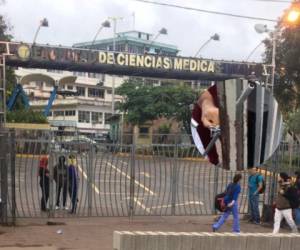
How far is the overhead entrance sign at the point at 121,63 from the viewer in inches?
929

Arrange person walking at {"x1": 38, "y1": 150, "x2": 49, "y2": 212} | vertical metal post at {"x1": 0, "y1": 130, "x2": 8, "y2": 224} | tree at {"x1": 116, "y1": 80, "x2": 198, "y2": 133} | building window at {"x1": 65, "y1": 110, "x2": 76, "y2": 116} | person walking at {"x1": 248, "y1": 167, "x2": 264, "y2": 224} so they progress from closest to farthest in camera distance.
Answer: vertical metal post at {"x1": 0, "y1": 130, "x2": 8, "y2": 224}, person walking at {"x1": 38, "y1": 150, "x2": 49, "y2": 212}, person walking at {"x1": 248, "y1": 167, "x2": 264, "y2": 224}, tree at {"x1": 116, "y1": 80, "x2": 198, "y2": 133}, building window at {"x1": 65, "y1": 110, "x2": 76, "y2": 116}

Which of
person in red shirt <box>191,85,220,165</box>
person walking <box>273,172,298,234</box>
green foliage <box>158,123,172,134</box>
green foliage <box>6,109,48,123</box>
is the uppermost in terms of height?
green foliage <box>6,109,48,123</box>

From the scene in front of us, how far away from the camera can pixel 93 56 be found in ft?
80.7

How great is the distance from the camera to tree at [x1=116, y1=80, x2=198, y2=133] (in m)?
48.8

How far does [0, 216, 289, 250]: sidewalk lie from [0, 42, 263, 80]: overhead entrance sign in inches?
426

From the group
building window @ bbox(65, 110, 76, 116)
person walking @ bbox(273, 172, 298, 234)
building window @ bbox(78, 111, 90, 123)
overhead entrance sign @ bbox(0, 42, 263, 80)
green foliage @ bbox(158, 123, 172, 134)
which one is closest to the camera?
person walking @ bbox(273, 172, 298, 234)

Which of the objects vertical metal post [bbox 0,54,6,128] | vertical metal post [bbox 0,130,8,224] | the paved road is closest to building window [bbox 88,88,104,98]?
vertical metal post [bbox 0,54,6,128]

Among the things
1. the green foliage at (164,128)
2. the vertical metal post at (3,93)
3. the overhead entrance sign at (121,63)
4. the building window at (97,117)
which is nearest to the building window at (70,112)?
the building window at (97,117)

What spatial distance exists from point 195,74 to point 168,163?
37.2 feet

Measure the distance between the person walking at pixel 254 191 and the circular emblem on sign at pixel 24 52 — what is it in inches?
484

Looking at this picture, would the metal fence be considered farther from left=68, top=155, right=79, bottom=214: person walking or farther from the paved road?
left=68, top=155, right=79, bottom=214: person walking

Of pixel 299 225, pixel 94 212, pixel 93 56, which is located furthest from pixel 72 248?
pixel 93 56

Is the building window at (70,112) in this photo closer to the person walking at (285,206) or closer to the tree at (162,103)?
the tree at (162,103)

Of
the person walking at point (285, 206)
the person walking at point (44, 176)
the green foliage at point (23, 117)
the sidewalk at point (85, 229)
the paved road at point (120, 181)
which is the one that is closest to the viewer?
the sidewalk at point (85, 229)
